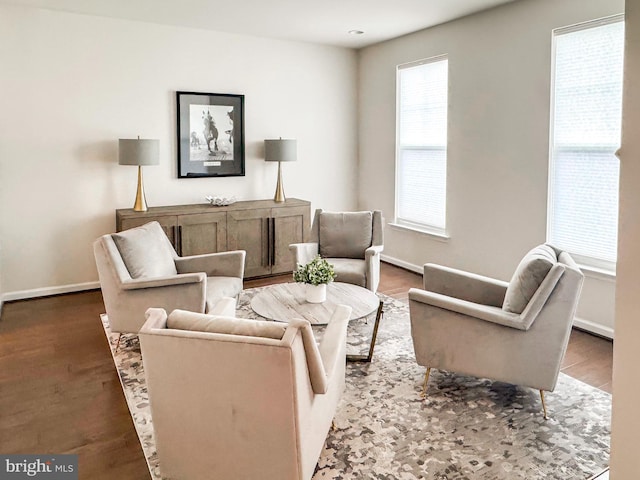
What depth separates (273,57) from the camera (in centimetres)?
601

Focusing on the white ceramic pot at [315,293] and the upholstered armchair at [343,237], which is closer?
the white ceramic pot at [315,293]

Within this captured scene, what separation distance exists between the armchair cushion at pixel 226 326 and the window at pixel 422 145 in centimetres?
396

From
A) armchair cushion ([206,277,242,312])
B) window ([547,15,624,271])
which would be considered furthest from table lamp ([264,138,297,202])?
window ([547,15,624,271])

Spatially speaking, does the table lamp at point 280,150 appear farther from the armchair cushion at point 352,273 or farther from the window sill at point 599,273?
the window sill at point 599,273

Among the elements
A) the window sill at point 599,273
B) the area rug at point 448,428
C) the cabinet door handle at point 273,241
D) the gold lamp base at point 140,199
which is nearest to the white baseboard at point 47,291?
the gold lamp base at point 140,199

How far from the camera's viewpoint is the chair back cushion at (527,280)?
271 centimetres

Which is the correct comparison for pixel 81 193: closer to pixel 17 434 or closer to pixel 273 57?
pixel 273 57

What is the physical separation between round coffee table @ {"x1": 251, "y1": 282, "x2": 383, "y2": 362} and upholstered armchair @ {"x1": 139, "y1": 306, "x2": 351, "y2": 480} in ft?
3.81

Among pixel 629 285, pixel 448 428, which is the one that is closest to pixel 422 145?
pixel 448 428

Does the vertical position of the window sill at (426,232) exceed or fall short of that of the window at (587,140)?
it falls short

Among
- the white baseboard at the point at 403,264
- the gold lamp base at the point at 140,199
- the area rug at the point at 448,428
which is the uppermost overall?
the gold lamp base at the point at 140,199

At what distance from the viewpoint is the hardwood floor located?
2.52m

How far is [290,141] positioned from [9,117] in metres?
2.73

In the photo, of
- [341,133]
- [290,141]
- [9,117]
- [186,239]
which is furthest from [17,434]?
[341,133]
